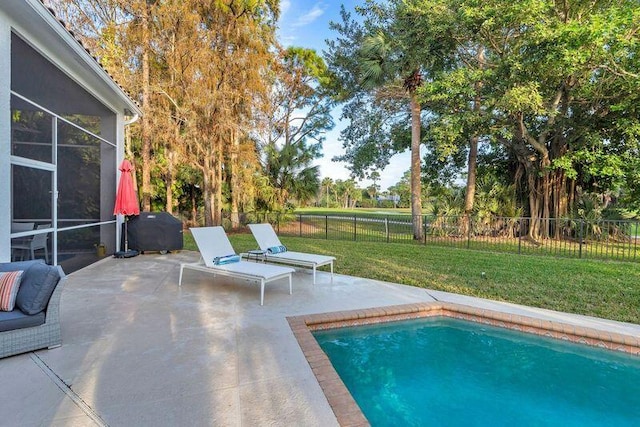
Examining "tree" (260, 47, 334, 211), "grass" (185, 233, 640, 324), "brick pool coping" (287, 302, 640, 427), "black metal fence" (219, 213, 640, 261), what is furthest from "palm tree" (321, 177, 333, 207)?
"brick pool coping" (287, 302, 640, 427)

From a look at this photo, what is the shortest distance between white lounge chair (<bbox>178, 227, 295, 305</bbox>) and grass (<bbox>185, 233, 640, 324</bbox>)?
7.48ft

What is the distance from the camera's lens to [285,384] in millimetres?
2701

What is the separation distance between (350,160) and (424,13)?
900cm

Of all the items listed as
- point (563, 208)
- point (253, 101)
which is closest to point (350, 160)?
point (253, 101)

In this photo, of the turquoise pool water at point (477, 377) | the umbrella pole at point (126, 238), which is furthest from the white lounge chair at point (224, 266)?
the umbrella pole at point (126, 238)

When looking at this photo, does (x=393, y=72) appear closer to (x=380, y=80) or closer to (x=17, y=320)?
(x=380, y=80)

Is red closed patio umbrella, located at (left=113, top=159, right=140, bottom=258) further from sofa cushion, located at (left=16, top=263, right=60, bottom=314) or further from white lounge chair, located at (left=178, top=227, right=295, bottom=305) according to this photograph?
sofa cushion, located at (left=16, top=263, right=60, bottom=314)

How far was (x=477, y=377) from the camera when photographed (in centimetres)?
346

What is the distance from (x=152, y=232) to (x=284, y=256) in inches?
172

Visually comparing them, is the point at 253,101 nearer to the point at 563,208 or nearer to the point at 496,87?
the point at 496,87

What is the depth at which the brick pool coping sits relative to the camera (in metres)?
3.18

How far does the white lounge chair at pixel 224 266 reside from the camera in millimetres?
4946

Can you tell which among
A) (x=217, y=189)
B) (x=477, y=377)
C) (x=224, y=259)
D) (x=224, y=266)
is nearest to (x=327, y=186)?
(x=217, y=189)

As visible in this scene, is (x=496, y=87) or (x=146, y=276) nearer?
(x=146, y=276)
